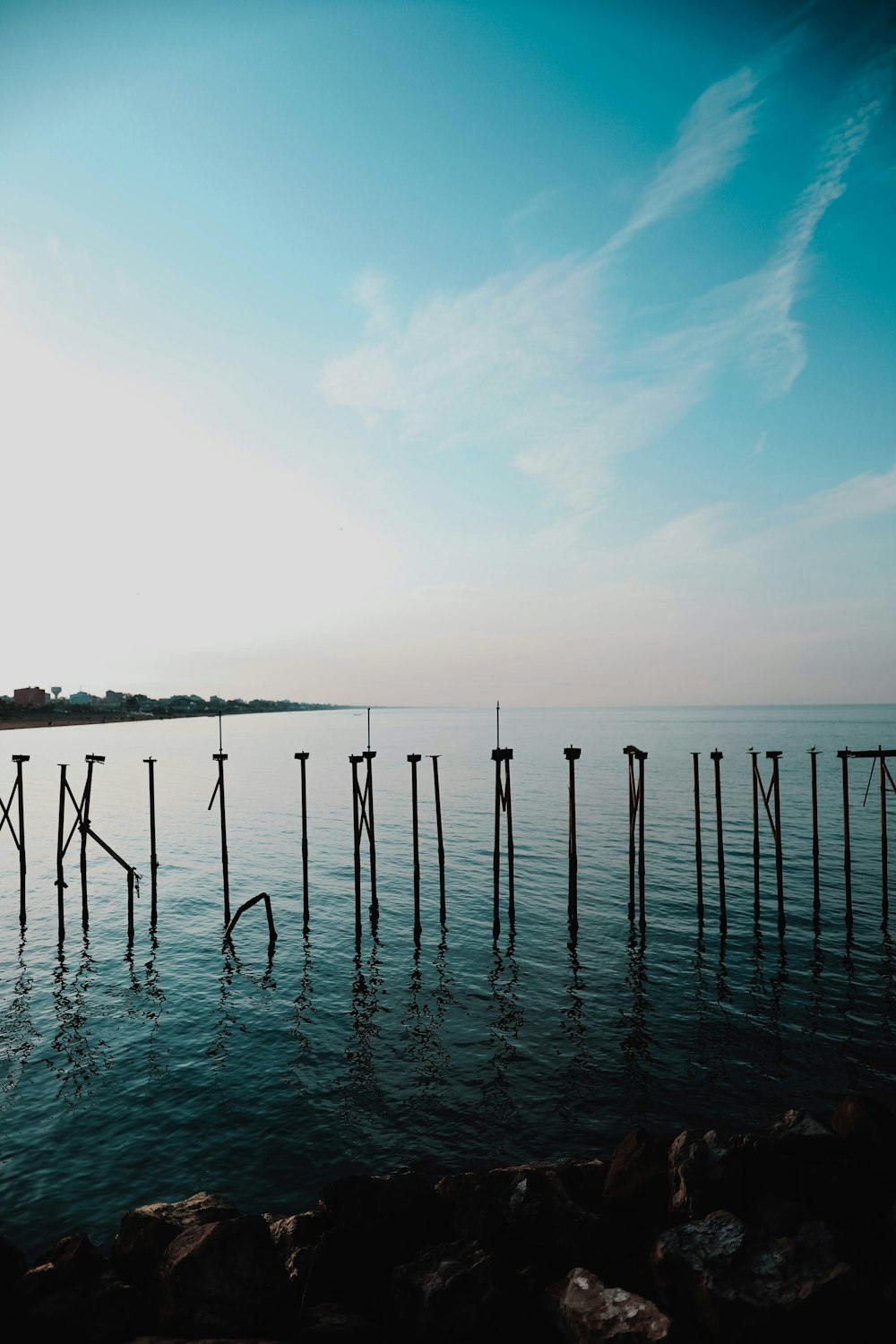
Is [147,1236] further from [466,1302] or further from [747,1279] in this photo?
[747,1279]

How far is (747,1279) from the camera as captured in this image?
8.23 meters

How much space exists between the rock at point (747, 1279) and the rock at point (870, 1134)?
7.97 feet

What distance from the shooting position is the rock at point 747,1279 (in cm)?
779

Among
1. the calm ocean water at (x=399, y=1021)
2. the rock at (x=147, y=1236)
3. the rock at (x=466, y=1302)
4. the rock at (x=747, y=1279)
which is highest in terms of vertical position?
the rock at (x=747, y=1279)

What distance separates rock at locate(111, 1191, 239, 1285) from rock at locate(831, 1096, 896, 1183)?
9.14 meters

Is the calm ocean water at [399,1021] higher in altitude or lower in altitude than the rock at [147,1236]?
lower

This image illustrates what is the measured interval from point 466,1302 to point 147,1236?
4.65m

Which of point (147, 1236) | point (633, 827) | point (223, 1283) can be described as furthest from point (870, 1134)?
point (633, 827)

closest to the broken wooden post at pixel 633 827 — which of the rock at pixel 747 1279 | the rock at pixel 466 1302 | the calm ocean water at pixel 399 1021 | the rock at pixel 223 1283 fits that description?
the calm ocean water at pixel 399 1021

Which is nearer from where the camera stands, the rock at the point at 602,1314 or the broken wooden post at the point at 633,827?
the rock at the point at 602,1314

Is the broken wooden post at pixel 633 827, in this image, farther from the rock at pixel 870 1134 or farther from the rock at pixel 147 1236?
the rock at pixel 147 1236

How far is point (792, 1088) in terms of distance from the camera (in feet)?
52.5

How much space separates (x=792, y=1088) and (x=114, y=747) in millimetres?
151703

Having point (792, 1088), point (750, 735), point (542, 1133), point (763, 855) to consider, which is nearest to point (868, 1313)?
point (542, 1133)
